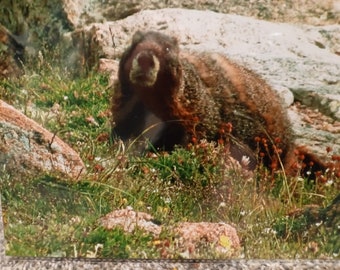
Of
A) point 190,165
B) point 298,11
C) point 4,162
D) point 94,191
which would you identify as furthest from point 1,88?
point 298,11

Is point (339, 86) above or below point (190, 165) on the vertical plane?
above

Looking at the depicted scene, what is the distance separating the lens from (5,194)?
657 centimetres

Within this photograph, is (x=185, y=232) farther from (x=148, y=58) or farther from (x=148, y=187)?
(x=148, y=58)

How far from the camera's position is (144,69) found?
6.55 m

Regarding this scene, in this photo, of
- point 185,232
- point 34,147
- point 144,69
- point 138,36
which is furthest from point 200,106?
point 34,147

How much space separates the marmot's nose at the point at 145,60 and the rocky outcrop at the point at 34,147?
31.4 inches

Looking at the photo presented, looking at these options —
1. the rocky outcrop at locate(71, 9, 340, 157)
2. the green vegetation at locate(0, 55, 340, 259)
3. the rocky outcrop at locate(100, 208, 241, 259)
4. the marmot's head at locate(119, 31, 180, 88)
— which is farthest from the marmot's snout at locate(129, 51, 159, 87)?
the rocky outcrop at locate(100, 208, 241, 259)

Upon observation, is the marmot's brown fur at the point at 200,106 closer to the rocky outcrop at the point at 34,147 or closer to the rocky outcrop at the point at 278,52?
the rocky outcrop at the point at 278,52

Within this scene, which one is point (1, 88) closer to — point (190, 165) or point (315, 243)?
point (190, 165)

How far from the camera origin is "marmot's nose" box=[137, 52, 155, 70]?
6.53 meters

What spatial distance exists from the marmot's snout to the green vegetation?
0.83ft

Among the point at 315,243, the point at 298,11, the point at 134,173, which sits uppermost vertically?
the point at 298,11

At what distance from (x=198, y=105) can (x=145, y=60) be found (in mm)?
515

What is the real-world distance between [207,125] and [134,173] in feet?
2.07
